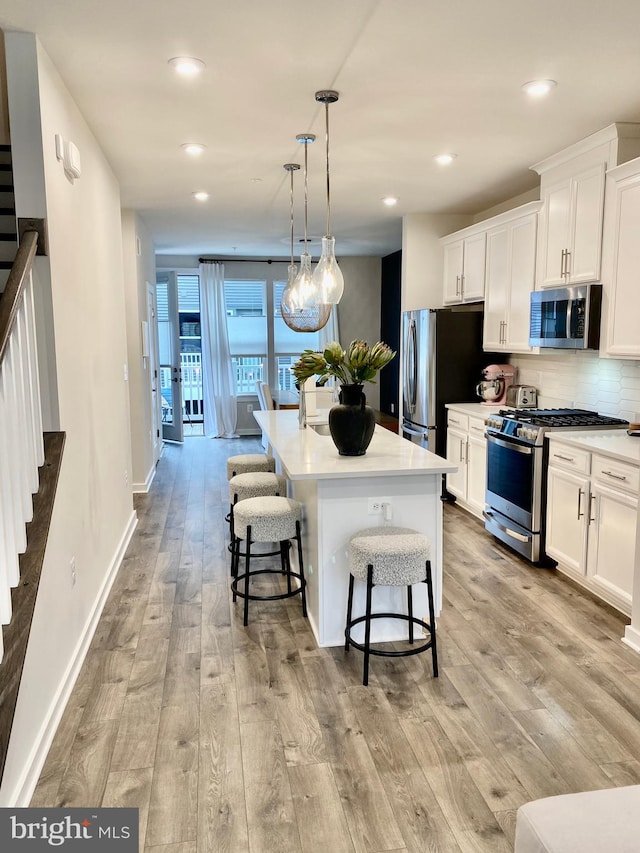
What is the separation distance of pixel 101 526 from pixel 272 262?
283 inches

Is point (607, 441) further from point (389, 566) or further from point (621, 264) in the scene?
point (389, 566)

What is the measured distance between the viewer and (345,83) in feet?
10.2

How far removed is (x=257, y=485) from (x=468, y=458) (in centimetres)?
216

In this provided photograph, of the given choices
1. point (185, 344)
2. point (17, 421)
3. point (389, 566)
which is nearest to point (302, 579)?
point (389, 566)

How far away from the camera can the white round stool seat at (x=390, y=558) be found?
2775 millimetres

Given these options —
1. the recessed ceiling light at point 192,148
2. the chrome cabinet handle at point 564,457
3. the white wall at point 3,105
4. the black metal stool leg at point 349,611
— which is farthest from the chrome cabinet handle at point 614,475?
the white wall at point 3,105

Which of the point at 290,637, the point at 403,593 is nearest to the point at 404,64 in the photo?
the point at 403,593

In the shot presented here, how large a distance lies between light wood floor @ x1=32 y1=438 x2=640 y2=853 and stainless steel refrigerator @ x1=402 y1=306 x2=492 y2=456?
2286 mm

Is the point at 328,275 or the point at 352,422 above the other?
the point at 328,275

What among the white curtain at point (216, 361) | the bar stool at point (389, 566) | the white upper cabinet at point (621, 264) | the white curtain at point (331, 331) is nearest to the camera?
the bar stool at point (389, 566)

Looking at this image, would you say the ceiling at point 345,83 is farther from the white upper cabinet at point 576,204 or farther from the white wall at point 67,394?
the white wall at point 67,394

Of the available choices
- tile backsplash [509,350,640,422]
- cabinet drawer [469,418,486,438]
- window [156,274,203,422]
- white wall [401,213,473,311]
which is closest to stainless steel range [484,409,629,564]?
tile backsplash [509,350,640,422]

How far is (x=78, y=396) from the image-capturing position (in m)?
3.13

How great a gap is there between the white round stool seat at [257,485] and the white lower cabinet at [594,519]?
1.72 m
